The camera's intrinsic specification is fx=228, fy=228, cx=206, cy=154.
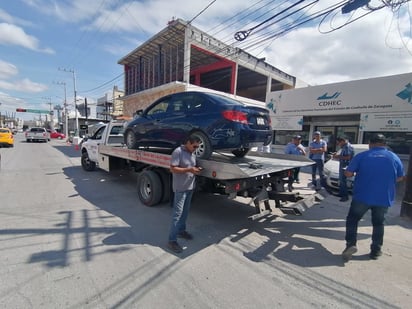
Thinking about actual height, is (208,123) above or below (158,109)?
below

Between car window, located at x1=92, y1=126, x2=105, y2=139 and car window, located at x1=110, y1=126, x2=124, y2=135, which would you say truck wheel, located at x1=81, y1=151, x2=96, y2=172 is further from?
car window, located at x1=110, y1=126, x2=124, y2=135

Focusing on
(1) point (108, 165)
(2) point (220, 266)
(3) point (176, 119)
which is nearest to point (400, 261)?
(2) point (220, 266)

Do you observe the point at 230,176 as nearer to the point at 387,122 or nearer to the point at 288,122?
the point at 387,122

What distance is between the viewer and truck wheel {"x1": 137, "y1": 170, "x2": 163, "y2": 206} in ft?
16.3

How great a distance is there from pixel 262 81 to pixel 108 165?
76.1 ft

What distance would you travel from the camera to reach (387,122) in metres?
9.90

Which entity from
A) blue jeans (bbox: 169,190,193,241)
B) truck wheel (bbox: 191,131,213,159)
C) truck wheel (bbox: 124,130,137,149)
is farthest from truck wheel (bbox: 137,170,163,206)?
blue jeans (bbox: 169,190,193,241)

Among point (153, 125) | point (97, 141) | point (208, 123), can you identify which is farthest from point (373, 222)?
point (97, 141)

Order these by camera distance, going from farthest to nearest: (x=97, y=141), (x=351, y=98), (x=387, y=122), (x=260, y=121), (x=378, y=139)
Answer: (x=351, y=98)
(x=387, y=122)
(x=97, y=141)
(x=260, y=121)
(x=378, y=139)

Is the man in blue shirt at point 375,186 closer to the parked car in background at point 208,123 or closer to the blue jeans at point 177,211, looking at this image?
the parked car in background at point 208,123

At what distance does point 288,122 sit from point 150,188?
36.1 feet

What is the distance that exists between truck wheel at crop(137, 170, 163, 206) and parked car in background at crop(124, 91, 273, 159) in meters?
0.79

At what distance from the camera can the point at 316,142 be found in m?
7.18

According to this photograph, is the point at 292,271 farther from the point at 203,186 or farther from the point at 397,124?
the point at 397,124
